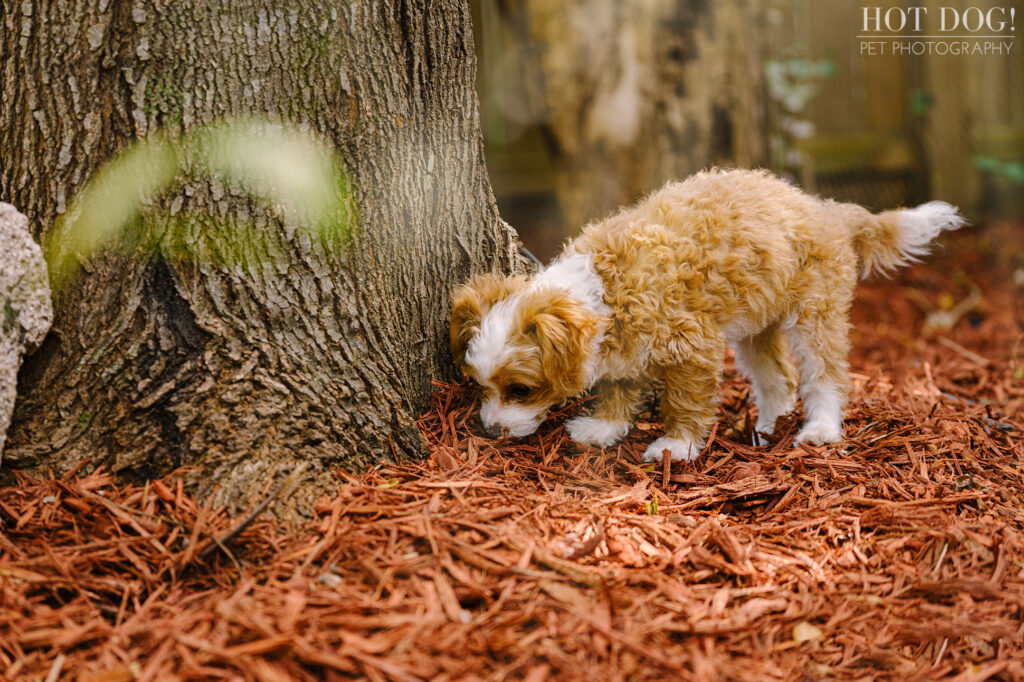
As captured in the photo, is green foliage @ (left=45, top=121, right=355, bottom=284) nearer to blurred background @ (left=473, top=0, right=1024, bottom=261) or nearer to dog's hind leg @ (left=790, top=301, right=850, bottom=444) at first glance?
dog's hind leg @ (left=790, top=301, right=850, bottom=444)

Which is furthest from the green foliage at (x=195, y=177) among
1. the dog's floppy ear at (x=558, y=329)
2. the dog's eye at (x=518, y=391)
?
the dog's eye at (x=518, y=391)

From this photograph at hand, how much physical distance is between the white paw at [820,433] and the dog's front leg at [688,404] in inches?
20.6

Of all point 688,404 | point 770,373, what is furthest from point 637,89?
point 688,404

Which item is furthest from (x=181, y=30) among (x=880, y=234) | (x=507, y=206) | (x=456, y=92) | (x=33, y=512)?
(x=507, y=206)

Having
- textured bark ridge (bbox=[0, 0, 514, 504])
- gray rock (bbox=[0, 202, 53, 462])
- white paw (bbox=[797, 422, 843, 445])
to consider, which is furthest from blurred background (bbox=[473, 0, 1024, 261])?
gray rock (bbox=[0, 202, 53, 462])

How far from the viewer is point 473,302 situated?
11.7ft

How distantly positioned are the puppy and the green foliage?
915mm

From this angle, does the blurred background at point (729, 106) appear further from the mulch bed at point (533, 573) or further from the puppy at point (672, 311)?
the mulch bed at point (533, 573)

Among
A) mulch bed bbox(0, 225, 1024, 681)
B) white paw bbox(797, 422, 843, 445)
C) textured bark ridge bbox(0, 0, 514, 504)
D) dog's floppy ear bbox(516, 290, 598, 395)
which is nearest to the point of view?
mulch bed bbox(0, 225, 1024, 681)

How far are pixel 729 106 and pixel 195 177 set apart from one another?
564cm

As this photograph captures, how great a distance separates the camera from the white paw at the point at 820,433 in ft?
12.9

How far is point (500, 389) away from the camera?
3619mm

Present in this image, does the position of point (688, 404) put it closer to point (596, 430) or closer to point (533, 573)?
point (596, 430)

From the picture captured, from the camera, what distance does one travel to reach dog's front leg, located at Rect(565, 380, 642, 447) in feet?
12.7
